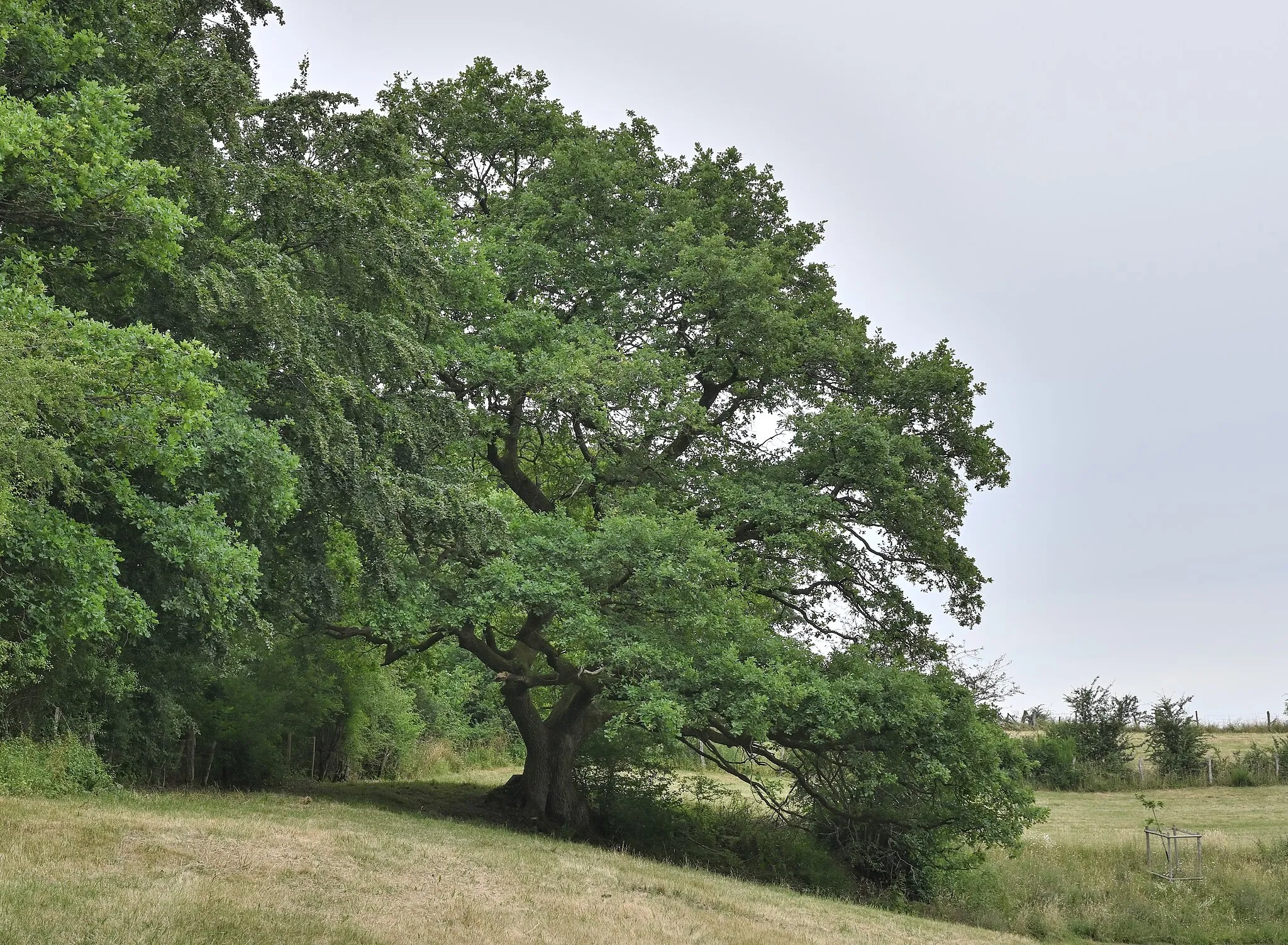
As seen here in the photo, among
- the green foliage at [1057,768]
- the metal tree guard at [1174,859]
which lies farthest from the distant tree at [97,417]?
the green foliage at [1057,768]

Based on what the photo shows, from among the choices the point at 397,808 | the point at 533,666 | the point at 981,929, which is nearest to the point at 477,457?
the point at 533,666

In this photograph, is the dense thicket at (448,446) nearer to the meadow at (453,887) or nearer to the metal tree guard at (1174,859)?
the meadow at (453,887)

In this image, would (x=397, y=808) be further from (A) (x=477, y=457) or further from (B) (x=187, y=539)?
(B) (x=187, y=539)

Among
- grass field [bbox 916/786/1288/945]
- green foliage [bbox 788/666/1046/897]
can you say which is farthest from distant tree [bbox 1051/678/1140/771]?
green foliage [bbox 788/666/1046/897]

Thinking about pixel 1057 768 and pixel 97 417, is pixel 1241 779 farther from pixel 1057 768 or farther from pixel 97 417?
pixel 97 417

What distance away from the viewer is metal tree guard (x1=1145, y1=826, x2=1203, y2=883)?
66.4ft

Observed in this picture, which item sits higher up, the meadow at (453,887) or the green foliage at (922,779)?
the green foliage at (922,779)

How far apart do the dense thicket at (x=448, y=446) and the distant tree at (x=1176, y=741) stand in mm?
15688

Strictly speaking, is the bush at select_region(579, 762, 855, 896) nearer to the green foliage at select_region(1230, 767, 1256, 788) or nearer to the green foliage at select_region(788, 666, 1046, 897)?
the green foliage at select_region(788, 666, 1046, 897)

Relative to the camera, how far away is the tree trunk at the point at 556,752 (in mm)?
20750

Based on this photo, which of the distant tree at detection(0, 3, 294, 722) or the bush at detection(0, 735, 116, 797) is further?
the bush at detection(0, 735, 116, 797)

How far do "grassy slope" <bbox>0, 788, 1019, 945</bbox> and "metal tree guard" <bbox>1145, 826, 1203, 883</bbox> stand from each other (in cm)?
661

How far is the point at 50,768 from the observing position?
1448cm

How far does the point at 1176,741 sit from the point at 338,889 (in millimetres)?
29957
